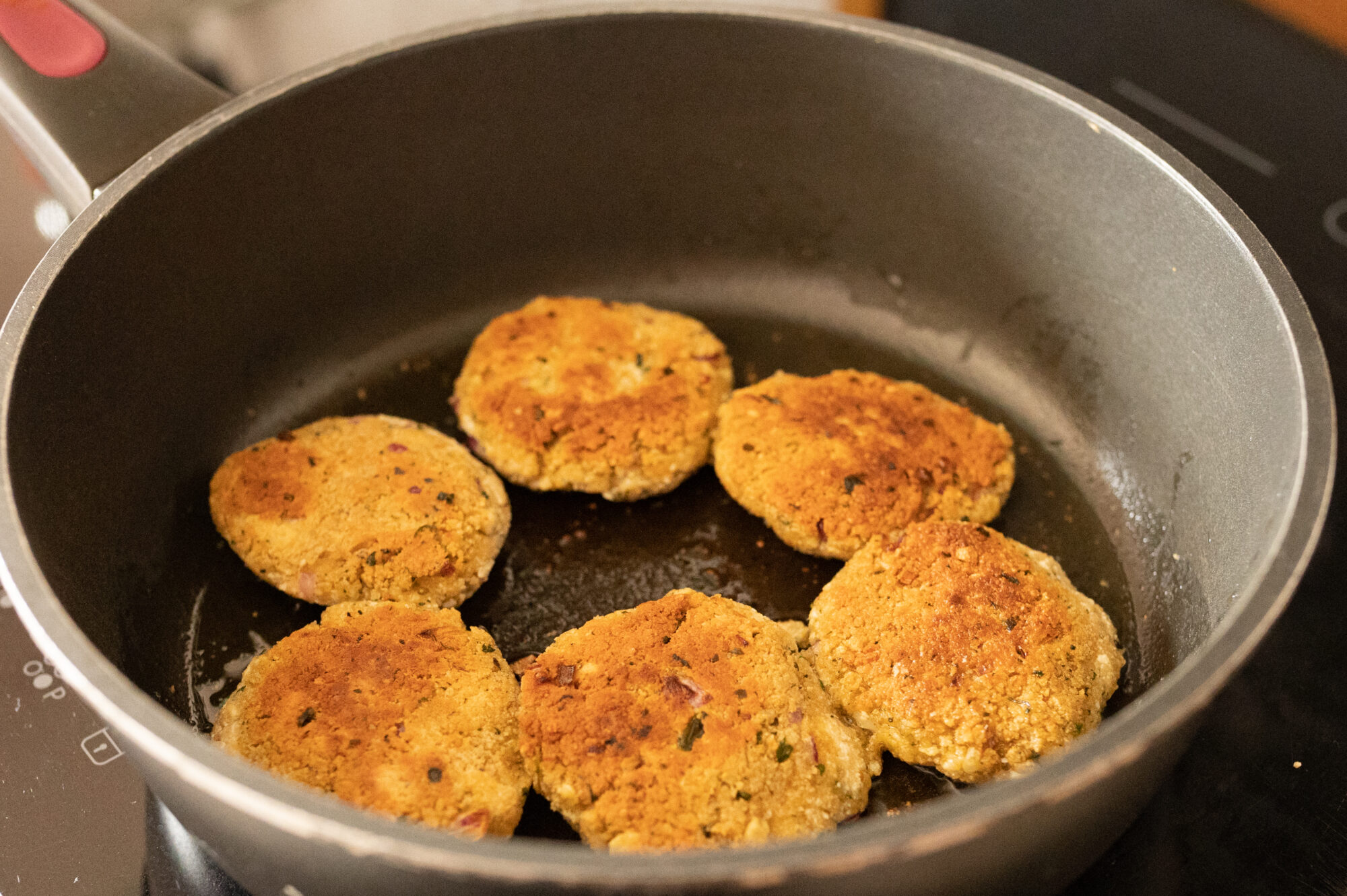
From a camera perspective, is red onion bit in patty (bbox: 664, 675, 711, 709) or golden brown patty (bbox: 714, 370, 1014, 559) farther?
golden brown patty (bbox: 714, 370, 1014, 559)

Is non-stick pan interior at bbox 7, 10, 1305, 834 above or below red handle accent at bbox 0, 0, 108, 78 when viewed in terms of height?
below

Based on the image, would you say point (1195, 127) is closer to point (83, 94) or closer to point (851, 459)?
point (851, 459)

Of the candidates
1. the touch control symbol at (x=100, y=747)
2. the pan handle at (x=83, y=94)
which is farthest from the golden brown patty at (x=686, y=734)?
the pan handle at (x=83, y=94)

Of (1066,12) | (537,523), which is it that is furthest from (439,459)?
(1066,12)

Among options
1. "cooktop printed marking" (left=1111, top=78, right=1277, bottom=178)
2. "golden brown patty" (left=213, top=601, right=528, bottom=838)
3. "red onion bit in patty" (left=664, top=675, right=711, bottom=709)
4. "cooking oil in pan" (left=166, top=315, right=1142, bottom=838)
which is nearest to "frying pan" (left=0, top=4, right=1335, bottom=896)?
"cooking oil in pan" (left=166, top=315, right=1142, bottom=838)

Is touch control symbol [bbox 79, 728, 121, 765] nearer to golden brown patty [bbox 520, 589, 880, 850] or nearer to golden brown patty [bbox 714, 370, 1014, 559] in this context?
golden brown patty [bbox 520, 589, 880, 850]

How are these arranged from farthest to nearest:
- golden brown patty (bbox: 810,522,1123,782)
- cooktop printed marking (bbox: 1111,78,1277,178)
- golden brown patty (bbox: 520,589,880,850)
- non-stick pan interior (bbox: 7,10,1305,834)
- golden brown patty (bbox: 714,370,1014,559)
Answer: cooktop printed marking (bbox: 1111,78,1277,178) < golden brown patty (bbox: 714,370,1014,559) < non-stick pan interior (bbox: 7,10,1305,834) < golden brown patty (bbox: 810,522,1123,782) < golden brown patty (bbox: 520,589,880,850)

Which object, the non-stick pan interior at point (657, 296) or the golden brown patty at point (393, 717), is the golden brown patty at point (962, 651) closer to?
the non-stick pan interior at point (657, 296)

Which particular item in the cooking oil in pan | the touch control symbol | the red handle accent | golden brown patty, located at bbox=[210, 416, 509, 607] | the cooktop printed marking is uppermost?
the red handle accent
